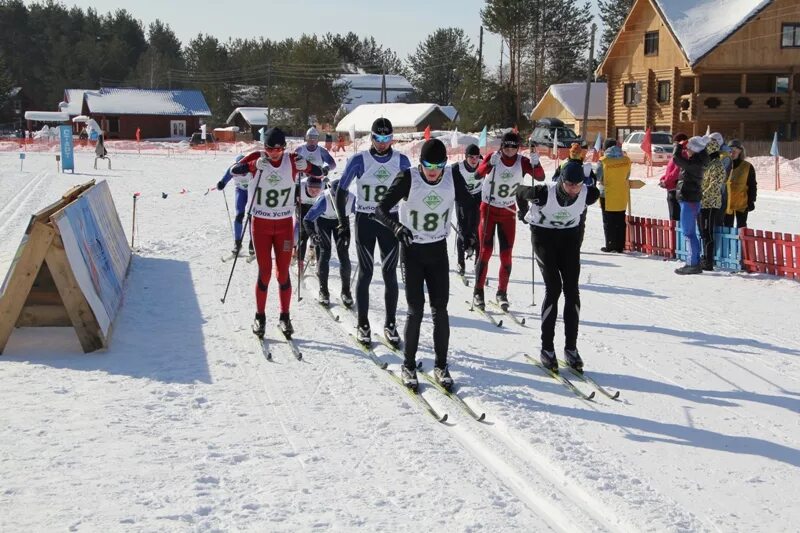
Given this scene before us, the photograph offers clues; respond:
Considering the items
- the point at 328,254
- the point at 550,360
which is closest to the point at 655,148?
the point at 328,254

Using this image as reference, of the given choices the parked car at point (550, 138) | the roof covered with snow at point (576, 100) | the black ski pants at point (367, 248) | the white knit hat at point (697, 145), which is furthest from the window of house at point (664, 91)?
the black ski pants at point (367, 248)

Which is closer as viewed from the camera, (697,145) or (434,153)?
(434,153)

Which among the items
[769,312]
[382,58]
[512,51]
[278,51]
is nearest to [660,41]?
[512,51]

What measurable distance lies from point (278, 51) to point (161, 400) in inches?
4042

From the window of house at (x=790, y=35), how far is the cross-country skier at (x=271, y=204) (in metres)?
39.9

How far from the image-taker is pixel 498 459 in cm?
577

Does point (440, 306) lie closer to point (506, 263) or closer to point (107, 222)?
point (506, 263)

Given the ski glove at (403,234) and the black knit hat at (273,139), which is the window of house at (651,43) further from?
the ski glove at (403,234)

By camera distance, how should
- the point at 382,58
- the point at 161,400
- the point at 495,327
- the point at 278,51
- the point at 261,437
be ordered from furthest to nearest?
the point at 382,58 < the point at 278,51 < the point at 495,327 < the point at 161,400 < the point at 261,437

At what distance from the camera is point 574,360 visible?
792 cm

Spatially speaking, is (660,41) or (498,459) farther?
(660,41)

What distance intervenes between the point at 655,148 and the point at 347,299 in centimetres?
2743

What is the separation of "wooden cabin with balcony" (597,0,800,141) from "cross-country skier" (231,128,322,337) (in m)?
35.5

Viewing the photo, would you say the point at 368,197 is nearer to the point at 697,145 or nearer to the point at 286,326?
the point at 286,326
